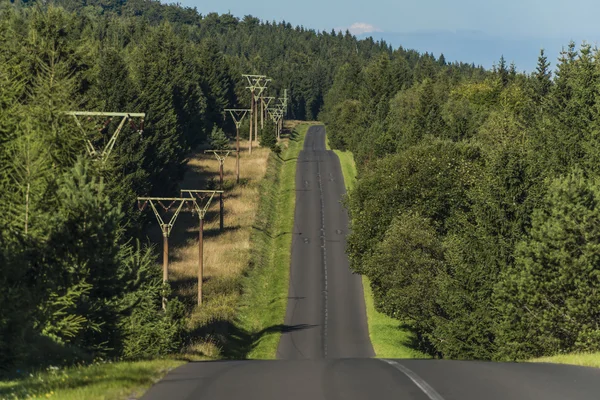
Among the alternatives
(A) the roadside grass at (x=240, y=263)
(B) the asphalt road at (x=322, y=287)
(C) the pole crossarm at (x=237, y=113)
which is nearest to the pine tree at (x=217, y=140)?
(C) the pole crossarm at (x=237, y=113)

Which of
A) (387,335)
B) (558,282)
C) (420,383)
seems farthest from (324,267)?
(420,383)

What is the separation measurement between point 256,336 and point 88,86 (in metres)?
24.3

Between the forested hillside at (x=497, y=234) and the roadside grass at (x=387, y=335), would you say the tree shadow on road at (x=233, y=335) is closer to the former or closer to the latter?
the roadside grass at (x=387, y=335)

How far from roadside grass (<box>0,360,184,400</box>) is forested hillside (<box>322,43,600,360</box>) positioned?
69.5 ft

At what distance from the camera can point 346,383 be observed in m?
14.8

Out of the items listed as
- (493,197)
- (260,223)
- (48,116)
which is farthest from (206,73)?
(48,116)

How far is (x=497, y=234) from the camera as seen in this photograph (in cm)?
4084

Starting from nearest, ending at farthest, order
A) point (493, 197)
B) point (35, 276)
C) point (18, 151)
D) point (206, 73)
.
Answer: point (35, 276) < point (18, 151) < point (493, 197) < point (206, 73)

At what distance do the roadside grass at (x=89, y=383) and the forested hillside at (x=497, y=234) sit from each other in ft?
69.5

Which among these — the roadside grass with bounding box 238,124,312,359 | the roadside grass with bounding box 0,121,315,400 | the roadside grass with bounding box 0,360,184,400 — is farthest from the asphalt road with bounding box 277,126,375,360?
the roadside grass with bounding box 0,360,184,400

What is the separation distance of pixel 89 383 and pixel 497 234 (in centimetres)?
3007

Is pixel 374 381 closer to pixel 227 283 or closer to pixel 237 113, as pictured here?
pixel 227 283

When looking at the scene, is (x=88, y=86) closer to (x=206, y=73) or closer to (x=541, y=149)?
(x=541, y=149)

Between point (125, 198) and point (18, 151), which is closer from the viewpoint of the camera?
point (18, 151)
